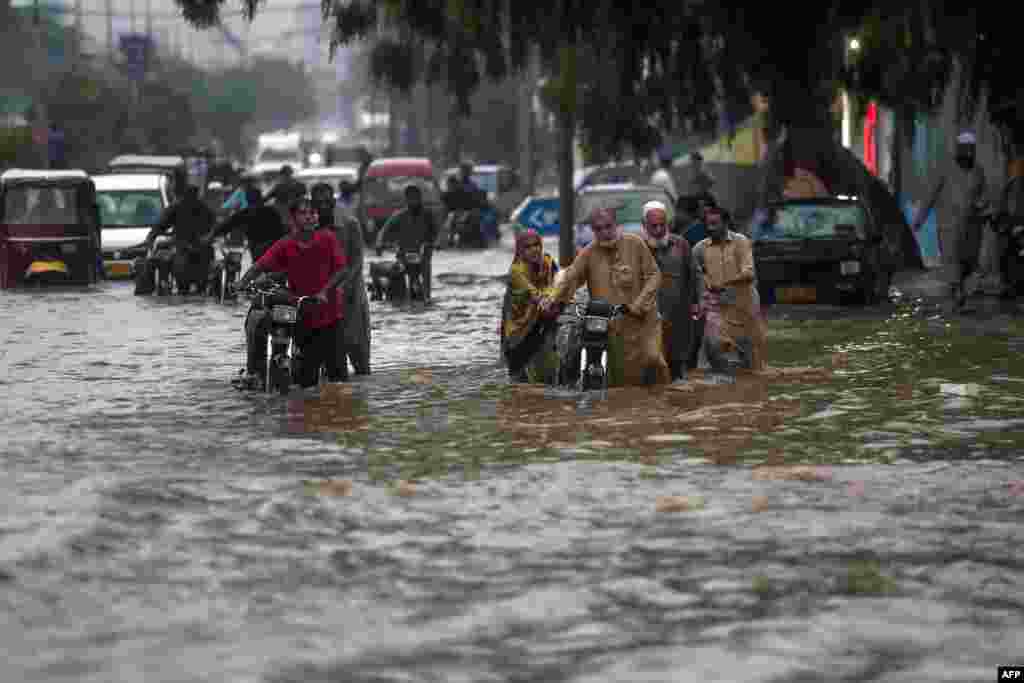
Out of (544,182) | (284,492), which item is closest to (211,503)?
(284,492)

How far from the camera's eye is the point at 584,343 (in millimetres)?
17453

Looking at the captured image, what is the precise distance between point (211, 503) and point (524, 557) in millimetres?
2228

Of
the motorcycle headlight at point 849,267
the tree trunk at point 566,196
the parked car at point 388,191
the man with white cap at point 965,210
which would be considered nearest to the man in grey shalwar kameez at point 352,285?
the man with white cap at point 965,210

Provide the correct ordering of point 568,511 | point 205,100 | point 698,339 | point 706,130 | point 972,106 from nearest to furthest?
point 568,511 → point 698,339 → point 972,106 → point 706,130 → point 205,100

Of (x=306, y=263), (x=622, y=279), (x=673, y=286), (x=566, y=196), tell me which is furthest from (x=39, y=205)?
(x=622, y=279)

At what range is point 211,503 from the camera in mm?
11898

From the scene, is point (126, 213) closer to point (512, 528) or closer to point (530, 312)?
point (530, 312)

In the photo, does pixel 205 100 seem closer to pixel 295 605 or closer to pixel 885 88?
pixel 885 88

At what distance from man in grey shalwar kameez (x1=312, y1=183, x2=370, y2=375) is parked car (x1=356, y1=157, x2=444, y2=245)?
30.6 metres

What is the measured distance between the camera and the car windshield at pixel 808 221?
1142 inches

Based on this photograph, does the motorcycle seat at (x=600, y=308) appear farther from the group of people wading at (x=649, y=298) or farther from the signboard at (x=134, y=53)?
the signboard at (x=134, y=53)

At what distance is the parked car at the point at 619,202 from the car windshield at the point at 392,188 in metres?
16.7

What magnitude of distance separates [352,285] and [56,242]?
1706 cm

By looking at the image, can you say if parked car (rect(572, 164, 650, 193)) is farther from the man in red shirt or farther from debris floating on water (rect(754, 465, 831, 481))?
debris floating on water (rect(754, 465, 831, 481))
